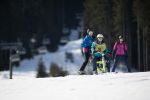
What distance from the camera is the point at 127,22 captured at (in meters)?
45.6

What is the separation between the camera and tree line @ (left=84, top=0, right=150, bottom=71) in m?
40.7

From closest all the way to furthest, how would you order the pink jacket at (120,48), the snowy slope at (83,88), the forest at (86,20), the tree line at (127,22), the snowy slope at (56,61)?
the snowy slope at (83,88) → the pink jacket at (120,48) → the tree line at (127,22) → the forest at (86,20) → the snowy slope at (56,61)

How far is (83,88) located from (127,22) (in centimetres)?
3147

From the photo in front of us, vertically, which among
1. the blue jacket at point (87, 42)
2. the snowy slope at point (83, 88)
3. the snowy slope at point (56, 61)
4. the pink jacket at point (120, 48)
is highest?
the blue jacket at point (87, 42)

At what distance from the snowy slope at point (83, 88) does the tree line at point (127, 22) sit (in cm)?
2304

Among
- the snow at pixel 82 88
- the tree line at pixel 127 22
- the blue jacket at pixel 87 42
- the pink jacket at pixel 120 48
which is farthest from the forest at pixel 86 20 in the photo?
the snow at pixel 82 88

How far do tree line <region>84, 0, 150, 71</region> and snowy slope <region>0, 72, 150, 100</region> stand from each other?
23.0 meters

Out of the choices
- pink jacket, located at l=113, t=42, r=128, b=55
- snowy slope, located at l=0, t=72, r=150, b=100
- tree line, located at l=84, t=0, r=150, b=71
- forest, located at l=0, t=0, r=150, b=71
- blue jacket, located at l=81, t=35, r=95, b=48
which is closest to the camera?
snowy slope, located at l=0, t=72, r=150, b=100

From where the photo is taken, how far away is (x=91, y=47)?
19.6 m

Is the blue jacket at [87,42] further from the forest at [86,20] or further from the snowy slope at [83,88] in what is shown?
the forest at [86,20]

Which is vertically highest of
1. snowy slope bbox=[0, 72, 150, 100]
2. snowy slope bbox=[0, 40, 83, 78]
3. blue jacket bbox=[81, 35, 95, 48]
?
blue jacket bbox=[81, 35, 95, 48]

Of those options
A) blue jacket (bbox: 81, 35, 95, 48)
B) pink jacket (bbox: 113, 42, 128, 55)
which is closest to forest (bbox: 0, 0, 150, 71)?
pink jacket (bbox: 113, 42, 128, 55)

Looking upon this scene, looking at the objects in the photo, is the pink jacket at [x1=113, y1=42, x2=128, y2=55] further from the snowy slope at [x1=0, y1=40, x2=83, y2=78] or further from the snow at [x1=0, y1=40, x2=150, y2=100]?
the snowy slope at [x1=0, y1=40, x2=83, y2=78]

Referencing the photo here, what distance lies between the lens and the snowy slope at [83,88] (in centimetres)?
1331
